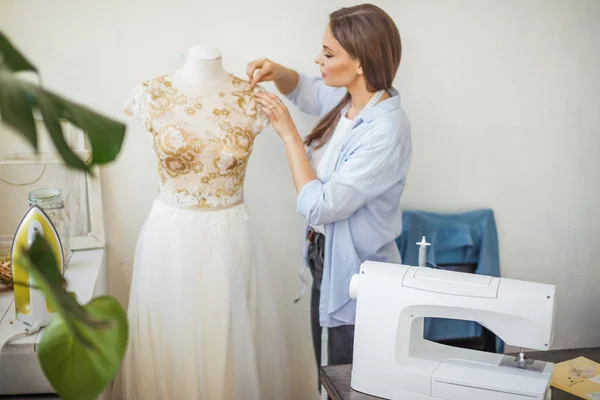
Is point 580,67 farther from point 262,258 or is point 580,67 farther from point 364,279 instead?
point 364,279

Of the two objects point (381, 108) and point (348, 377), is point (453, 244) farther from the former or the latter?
point (348, 377)

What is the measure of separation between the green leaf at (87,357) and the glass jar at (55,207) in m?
1.52

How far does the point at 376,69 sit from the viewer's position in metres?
1.93

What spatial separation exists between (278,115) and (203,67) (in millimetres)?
245

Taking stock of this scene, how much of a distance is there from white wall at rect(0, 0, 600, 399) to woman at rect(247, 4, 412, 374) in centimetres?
34

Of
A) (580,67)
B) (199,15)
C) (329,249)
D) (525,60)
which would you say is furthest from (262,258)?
(580,67)

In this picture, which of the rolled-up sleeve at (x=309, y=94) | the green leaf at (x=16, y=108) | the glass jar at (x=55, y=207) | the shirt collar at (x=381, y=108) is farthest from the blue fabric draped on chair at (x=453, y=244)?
the green leaf at (x=16, y=108)

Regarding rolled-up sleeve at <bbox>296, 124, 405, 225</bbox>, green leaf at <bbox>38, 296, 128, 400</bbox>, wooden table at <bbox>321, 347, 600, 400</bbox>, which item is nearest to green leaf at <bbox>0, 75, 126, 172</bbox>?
green leaf at <bbox>38, 296, 128, 400</bbox>

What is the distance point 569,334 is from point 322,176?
1.61m

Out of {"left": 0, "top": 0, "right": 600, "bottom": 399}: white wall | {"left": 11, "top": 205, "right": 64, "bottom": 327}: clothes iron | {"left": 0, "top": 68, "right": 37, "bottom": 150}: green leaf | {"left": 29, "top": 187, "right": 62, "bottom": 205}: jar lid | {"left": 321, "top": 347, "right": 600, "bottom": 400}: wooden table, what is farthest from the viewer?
{"left": 0, "top": 0, "right": 600, "bottom": 399}: white wall

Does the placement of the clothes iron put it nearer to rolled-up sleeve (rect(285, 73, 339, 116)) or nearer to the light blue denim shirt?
the light blue denim shirt

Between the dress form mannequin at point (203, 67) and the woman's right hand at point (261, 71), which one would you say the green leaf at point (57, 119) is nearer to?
the dress form mannequin at point (203, 67)

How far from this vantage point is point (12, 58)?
1.72 feet

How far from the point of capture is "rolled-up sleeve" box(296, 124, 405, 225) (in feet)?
6.16
